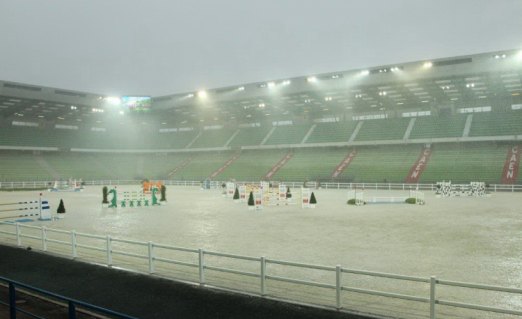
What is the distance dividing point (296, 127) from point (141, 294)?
6388cm

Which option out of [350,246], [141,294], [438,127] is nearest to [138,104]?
[438,127]

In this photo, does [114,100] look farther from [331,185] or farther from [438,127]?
[438,127]

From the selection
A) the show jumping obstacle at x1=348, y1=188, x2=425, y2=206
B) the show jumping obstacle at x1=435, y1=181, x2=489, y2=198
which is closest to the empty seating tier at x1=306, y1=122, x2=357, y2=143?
the show jumping obstacle at x1=435, y1=181, x2=489, y2=198

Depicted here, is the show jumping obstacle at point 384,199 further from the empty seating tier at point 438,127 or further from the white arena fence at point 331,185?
the empty seating tier at point 438,127

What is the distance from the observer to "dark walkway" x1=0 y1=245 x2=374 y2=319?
755cm

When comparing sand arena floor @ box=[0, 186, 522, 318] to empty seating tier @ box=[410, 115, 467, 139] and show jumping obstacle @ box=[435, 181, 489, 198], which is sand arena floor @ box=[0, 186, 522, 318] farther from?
empty seating tier @ box=[410, 115, 467, 139]

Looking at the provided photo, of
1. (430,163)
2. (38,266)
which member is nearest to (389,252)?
(38,266)

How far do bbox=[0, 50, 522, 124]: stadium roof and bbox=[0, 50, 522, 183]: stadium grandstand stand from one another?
16 centimetres

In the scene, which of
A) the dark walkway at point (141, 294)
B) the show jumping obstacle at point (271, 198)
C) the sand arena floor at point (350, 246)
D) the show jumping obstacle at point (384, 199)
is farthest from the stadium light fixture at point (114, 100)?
the dark walkway at point (141, 294)

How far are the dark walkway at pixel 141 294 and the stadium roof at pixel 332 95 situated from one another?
4570 centimetres

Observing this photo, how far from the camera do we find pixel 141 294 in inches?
349

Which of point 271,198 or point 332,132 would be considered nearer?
point 271,198

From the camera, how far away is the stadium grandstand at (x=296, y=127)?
163ft

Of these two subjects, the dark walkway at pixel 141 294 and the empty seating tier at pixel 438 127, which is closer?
the dark walkway at pixel 141 294
